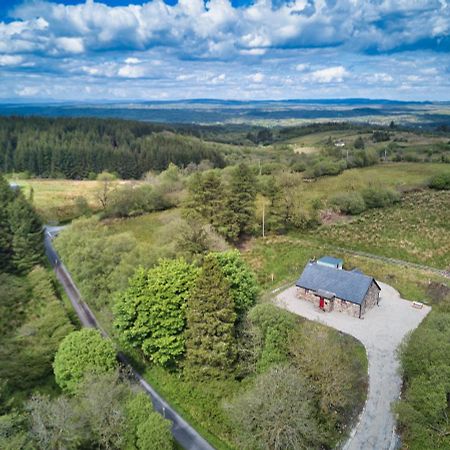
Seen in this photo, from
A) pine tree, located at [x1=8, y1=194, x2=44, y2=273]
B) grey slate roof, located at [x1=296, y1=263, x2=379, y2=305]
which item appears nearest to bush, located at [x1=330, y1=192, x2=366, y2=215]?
grey slate roof, located at [x1=296, y1=263, x2=379, y2=305]

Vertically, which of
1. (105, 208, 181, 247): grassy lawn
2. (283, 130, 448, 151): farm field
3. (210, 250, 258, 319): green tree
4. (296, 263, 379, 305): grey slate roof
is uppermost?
(210, 250, 258, 319): green tree

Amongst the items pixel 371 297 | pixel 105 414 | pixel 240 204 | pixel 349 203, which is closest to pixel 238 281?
pixel 371 297

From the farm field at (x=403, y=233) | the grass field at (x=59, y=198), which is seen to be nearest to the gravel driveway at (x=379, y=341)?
the farm field at (x=403, y=233)

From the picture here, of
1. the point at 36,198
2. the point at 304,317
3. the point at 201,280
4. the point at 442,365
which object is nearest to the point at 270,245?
the point at 304,317

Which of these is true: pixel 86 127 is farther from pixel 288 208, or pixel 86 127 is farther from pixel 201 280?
pixel 201 280

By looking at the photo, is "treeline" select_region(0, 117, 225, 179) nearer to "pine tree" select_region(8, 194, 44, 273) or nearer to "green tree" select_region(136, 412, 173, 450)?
"pine tree" select_region(8, 194, 44, 273)

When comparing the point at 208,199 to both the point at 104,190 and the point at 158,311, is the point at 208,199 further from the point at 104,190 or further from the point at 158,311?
the point at 104,190
